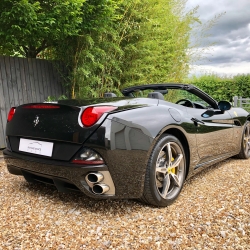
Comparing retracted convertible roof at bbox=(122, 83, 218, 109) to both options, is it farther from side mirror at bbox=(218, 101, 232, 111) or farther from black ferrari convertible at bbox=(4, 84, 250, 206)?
black ferrari convertible at bbox=(4, 84, 250, 206)

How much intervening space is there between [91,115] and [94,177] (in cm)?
43

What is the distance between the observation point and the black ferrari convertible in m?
1.76

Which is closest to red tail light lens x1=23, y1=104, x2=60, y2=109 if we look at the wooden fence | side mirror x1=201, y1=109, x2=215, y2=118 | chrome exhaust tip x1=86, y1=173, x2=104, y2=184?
chrome exhaust tip x1=86, y1=173, x2=104, y2=184

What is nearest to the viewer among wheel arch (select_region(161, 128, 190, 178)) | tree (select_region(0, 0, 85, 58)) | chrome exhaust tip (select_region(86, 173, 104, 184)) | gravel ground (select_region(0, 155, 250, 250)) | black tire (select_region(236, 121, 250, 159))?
gravel ground (select_region(0, 155, 250, 250))

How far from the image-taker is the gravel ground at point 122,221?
1565 millimetres

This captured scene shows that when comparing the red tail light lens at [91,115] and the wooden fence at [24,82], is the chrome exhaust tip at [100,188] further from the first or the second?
the wooden fence at [24,82]

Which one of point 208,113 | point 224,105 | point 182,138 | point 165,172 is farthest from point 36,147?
point 224,105

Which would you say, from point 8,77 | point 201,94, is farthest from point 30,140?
point 8,77

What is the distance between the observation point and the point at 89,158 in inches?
69.5

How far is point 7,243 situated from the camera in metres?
1.56

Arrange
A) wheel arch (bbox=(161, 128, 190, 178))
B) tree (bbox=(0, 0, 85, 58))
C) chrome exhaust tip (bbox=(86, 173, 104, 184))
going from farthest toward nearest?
tree (bbox=(0, 0, 85, 58)) → wheel arch (bbox=(161, 128, 190, 178)) → chrome exhaust tip (bbox=(86, 173, 104, 184))

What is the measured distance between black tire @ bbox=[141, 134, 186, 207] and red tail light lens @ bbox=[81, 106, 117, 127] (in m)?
0.51

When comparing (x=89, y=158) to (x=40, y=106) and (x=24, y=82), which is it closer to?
(x=40, y=106)

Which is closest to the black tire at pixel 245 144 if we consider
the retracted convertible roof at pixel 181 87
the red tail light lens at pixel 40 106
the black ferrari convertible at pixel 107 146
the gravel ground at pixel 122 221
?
the retracted convertible roof at pixel 181 87
